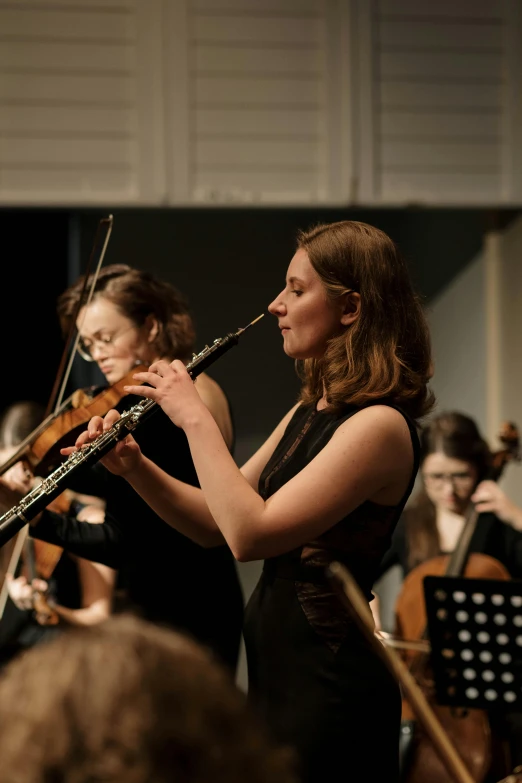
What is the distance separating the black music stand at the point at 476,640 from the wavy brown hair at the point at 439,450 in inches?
37.5

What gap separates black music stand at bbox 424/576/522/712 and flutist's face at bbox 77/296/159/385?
2.44ft

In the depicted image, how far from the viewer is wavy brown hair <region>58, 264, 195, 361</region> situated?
2195 mm

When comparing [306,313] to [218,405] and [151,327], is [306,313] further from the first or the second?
[151,327]

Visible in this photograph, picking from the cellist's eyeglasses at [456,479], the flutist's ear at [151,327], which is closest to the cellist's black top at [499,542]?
the cellist's eyeglasses at [456,479]

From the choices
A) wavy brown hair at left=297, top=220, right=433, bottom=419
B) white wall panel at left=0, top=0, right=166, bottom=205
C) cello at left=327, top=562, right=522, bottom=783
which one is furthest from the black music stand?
white wall panel at left=0, top=0, right=166, bottom=205

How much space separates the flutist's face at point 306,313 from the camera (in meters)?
1.51

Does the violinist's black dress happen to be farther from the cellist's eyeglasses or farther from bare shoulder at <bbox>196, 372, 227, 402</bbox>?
the cellist's eyeglasses

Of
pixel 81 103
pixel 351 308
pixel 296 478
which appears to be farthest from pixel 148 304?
pixel 81 103

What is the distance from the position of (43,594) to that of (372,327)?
162 cm

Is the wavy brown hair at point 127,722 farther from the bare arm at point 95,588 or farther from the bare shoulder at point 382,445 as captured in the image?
the bare arm at point 95,588

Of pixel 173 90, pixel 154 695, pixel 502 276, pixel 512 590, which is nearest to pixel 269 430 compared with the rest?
pixel 502 276

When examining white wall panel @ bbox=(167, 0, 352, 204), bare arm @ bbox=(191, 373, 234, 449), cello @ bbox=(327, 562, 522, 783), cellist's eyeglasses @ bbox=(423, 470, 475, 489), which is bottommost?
cellist's eyeglasses @ bbox=(423, 470, 475, 489)

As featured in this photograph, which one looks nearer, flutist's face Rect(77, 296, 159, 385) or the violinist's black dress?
the violinist's black dress

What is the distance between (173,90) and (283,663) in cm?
232
